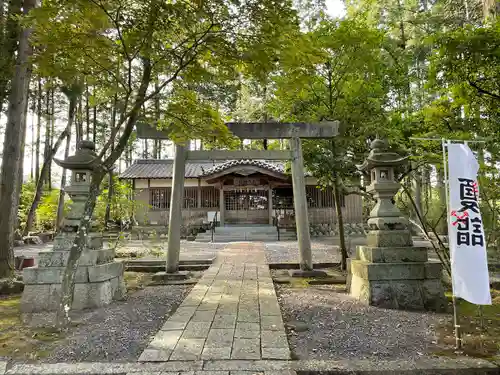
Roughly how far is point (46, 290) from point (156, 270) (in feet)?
12.4

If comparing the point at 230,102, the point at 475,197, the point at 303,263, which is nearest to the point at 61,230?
the point at 303,263

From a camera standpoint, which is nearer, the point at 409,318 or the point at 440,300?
the point at 409,318

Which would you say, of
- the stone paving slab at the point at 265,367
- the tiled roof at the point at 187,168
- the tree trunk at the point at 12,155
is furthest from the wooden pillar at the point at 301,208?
the tiled roof at the point at 187,168

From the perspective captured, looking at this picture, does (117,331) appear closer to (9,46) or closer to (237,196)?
(9,46)

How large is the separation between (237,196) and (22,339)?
16.6 meters

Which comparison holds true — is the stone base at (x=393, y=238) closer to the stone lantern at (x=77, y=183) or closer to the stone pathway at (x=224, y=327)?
the stone pathway at (x=224, y=327)

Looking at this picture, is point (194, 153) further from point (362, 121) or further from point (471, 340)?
point (471, 340)

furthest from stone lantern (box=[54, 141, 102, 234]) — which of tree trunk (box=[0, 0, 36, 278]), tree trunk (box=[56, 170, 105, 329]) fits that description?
tree trunk (box=[0, 0, 36, 278])

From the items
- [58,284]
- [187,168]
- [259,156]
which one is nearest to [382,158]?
[259,156]

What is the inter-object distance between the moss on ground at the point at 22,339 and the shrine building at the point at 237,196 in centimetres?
1453

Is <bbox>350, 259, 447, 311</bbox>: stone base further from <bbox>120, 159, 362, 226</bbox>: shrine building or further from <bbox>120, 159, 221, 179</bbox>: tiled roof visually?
<bbox>120, 159, 221, 179</bbox>: tiled roof

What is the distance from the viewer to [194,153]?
24.0 ft

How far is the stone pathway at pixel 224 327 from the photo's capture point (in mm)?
2881

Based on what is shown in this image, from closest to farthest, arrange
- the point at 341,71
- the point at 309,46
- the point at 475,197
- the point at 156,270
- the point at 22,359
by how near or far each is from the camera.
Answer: the point at 22,359
the point at 475,197
the point at 309,46
the point at 341,71
the point at 156,270
